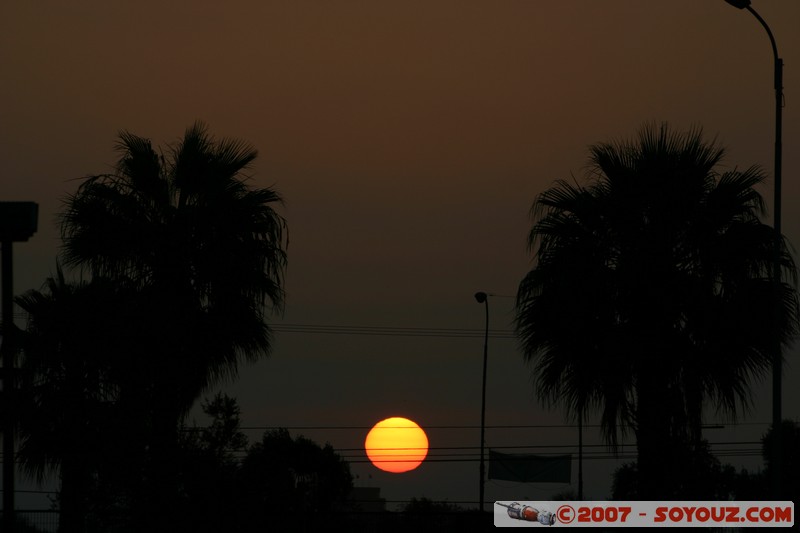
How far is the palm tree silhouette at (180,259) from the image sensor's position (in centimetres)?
2125

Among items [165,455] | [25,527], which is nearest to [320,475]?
[25,527]

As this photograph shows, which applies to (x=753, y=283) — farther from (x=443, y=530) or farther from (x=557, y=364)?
(x=443, y=530)

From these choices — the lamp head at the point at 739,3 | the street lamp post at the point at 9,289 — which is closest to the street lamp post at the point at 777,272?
the lamp head at the point at 739,3

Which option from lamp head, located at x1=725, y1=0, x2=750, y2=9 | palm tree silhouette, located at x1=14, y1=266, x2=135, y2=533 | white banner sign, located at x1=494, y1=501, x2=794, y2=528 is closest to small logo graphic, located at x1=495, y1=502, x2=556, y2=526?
white banner sign, located at x1=494, y1=501, x2=794, y2=528

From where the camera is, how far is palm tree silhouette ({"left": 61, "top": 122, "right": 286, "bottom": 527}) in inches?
837

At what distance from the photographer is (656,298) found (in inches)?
798

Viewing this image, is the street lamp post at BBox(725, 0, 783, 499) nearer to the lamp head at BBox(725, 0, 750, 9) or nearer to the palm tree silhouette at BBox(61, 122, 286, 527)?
the lamp head at BBox(725, 0, 750, 9)

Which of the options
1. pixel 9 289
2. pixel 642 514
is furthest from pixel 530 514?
pixel 9 289

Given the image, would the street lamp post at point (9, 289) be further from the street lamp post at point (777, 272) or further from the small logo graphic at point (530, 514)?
the street lamp post at point (777, 272)

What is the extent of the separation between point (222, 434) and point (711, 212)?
9.42 metres

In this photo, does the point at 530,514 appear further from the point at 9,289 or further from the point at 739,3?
the point at 9,289

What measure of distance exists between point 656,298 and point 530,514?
4223 mm

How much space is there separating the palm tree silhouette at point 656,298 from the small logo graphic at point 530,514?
1.71 m

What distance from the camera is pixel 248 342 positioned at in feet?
74.5
